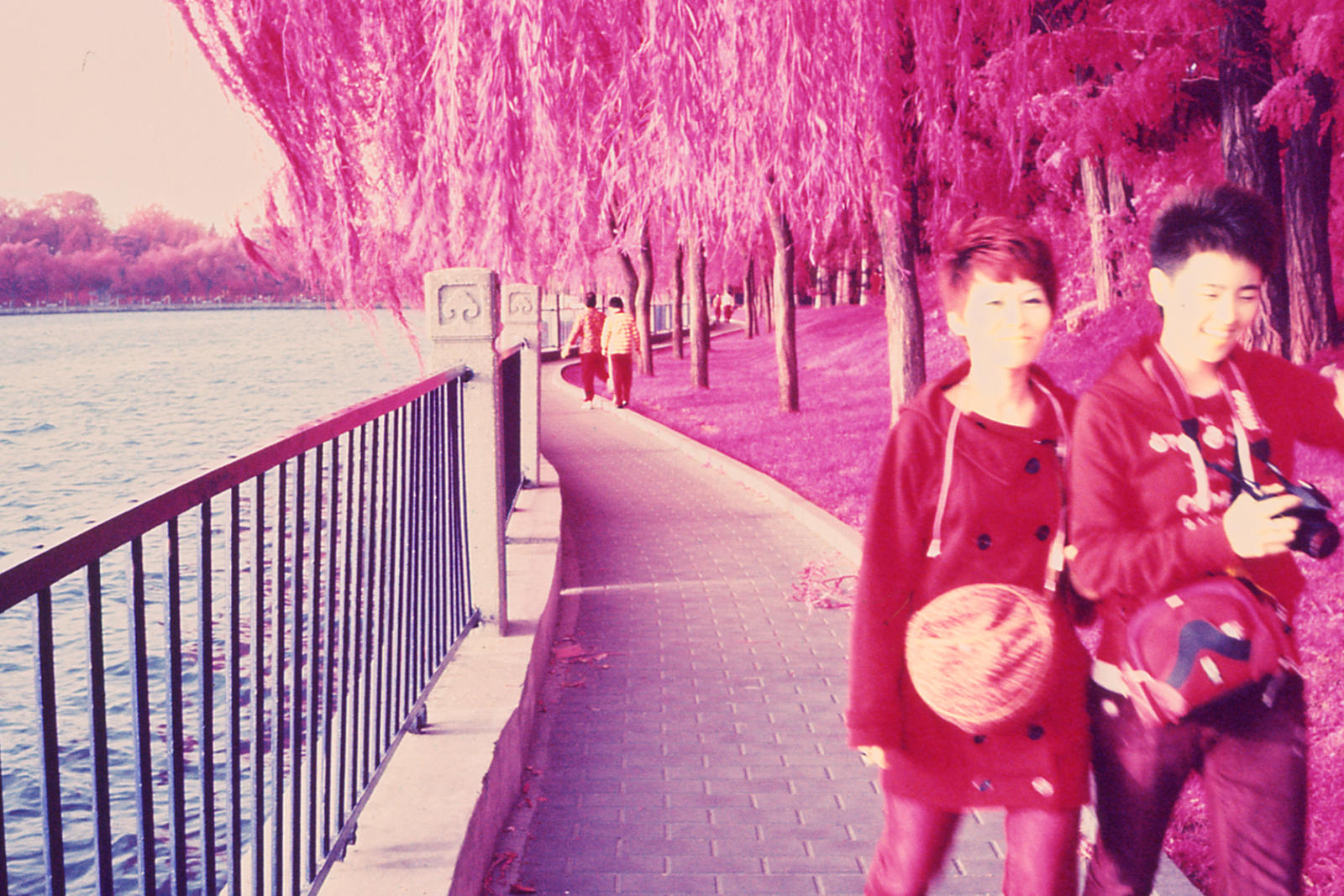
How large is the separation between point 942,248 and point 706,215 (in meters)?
4.25

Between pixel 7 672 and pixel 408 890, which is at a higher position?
pixel 408 890

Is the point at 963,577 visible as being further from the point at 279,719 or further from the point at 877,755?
the point at 279,719

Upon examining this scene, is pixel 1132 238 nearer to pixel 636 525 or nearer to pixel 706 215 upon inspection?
pixel 636 525

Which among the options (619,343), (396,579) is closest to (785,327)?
(619,343)

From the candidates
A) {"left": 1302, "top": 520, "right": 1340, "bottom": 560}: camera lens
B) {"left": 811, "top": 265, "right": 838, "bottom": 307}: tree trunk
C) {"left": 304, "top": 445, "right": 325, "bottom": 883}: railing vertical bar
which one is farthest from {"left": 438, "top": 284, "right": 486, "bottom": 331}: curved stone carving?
{"left": 811, "top": 265, "right": 838, "bottom": 307}: tree trunk

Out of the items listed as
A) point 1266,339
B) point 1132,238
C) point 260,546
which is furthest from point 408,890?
point 1132,238

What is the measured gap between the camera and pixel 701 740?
5.04 meters

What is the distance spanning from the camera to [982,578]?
2.42 meters

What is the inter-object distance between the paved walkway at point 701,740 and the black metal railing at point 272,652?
700 mm

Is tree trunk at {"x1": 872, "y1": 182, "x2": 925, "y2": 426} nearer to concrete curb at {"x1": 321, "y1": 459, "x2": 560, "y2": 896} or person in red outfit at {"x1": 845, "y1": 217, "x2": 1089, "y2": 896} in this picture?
concrete curb at {"x1": 321, "y1": 459, "x2": 560, "y2": 896}

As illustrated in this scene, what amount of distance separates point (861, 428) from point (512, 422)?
8.52 m

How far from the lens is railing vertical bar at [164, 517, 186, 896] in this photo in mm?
2178

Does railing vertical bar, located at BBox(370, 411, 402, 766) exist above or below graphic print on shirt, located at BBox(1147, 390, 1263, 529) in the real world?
below

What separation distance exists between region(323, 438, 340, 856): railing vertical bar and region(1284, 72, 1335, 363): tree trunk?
47.6ft
